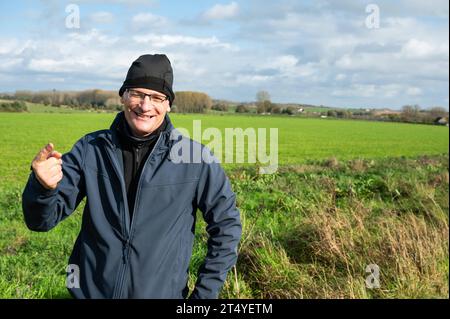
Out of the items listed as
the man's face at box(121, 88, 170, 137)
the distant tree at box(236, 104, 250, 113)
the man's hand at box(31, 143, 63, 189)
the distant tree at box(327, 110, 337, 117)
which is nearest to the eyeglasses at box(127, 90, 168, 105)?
the man's face at box(121, 88, 170, 137)

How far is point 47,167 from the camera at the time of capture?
2.15 meters

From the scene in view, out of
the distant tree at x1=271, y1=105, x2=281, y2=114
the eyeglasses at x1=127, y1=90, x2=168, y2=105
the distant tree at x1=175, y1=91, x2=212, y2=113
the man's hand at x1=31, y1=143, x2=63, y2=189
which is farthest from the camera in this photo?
the distant tree at x1=271, y1=105, x2=281, y2=114

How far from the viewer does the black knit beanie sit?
2436 mm

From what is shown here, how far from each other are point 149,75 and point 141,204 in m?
0.70

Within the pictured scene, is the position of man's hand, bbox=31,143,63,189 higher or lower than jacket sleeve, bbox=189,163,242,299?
higher

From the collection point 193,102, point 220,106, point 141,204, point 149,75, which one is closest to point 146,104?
point 149,75

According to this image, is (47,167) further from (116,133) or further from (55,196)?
(116,133)

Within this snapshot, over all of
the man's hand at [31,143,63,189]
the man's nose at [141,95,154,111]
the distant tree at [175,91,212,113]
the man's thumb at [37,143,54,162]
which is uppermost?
the distant tree at [175,91,212,113]

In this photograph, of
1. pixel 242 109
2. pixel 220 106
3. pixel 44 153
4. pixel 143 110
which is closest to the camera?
pixel 44 153

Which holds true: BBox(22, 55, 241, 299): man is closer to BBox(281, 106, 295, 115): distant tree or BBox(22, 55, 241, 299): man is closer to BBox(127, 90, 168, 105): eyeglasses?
BBox(127, 90, 168, 105): eyeglasses

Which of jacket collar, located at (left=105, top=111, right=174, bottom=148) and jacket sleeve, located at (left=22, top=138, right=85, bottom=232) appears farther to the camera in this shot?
jacket collar, located at (left=105, top=111, right=174, bottom=148)

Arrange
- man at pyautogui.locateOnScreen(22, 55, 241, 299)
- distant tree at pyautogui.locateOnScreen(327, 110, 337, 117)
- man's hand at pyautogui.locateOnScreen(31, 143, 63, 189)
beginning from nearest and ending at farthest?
man's hand at pyautogui.locateOnScreen(31, 143, 63, 189) → man at pyautogui.locateOnScreen(22, 55, 241, 299) → distant tree at pyautogui.locateOnScreen(327, 110, 337, 117)

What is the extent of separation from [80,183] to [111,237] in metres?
0.36

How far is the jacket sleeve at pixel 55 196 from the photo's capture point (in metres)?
2.22
